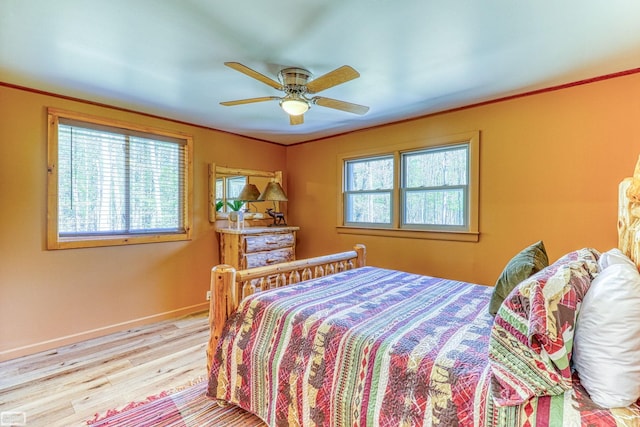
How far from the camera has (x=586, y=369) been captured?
1046 millimetres

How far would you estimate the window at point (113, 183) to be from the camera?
293 centimetres

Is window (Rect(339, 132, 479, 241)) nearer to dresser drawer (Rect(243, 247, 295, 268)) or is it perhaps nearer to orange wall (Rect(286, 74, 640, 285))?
orange wall (Rect(286, 74, 640, 285))

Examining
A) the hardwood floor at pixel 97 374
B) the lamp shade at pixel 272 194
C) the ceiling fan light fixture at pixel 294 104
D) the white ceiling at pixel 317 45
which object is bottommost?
the hardwood floor at pixel 97 374

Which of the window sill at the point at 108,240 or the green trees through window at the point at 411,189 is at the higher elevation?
the green trees through window at the point at 411,189

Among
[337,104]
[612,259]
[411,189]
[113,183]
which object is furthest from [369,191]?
[113,183]

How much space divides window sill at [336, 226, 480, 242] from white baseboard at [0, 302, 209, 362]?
221 cm

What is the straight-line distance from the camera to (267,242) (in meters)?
3.97

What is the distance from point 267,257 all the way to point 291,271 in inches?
60.1

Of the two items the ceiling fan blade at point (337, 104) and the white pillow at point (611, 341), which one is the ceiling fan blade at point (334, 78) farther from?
the white pillow at point (611, 341)

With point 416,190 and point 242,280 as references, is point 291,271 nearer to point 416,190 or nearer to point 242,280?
point 242,280

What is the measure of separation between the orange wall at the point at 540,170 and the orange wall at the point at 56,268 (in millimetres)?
2641

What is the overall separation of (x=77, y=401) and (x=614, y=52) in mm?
4343

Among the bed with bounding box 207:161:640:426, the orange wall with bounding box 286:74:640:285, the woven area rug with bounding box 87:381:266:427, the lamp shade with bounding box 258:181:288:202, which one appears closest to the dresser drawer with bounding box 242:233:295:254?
the lamp shade with bounding box 258:181:288:202

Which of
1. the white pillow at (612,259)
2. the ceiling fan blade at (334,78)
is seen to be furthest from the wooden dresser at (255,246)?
the white pillow at (612,259)
